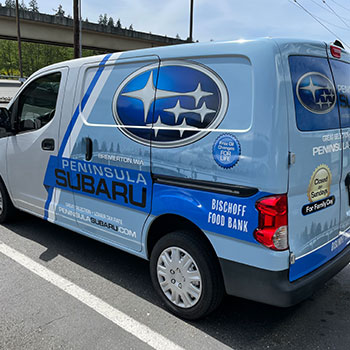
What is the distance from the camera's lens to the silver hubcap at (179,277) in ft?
8.89

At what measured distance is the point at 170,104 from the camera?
108 inches

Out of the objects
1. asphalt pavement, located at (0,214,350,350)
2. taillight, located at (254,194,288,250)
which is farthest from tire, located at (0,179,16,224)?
taillight, located at (254,194,288,250)

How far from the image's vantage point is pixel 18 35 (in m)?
28.1

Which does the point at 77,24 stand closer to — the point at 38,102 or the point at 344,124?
the point at 38,102

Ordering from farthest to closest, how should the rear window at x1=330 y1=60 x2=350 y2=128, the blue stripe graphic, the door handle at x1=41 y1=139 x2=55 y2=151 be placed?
the door handle at x1=41 y1=139 x2=55 y2=151 < the blue stripe graphic < the rear window at x1=330 y1=60 x2=350 y2=128

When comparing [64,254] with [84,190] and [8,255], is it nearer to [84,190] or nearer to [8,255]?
[8,255]

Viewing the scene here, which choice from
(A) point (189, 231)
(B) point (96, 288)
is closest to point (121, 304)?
(B) point (96, 288)

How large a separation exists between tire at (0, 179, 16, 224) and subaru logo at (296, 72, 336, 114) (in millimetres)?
4003

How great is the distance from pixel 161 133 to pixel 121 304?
149cm

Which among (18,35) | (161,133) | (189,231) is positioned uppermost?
(18,35)

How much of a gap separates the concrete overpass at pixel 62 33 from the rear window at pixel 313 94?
3101cm

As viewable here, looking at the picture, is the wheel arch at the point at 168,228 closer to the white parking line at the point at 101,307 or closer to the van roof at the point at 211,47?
the white parking line at the point at 101,307

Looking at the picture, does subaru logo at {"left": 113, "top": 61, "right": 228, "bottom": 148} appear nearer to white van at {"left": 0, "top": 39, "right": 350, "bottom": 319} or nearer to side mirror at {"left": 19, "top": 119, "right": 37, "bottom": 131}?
white van at {"left": 0, "top": 39, "right": 350, "bottom": 319}

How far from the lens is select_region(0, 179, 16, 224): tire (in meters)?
4.81
